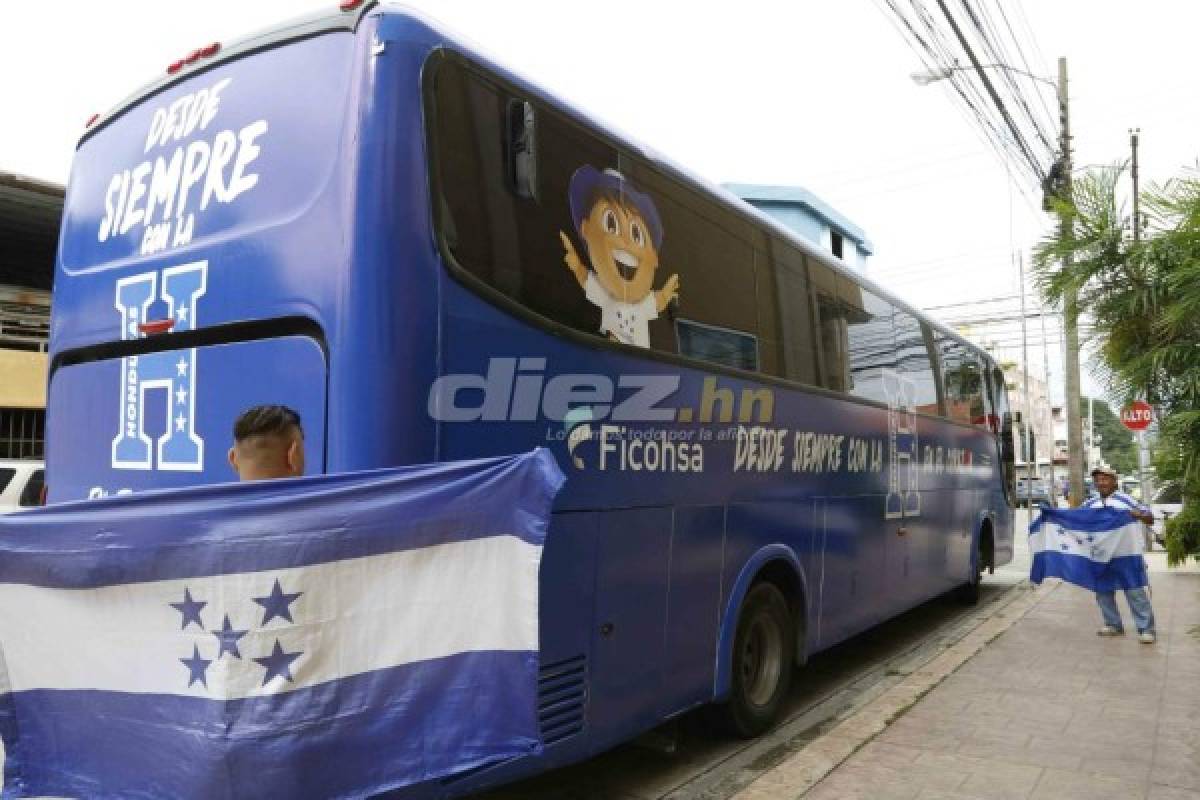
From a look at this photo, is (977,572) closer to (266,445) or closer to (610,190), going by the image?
(610,190)

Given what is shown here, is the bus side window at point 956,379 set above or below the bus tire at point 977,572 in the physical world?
above

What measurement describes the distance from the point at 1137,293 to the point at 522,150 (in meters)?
5.06

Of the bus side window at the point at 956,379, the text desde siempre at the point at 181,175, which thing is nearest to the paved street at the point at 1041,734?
the bus side window at the point at 956,379

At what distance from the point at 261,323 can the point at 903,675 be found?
577 cm

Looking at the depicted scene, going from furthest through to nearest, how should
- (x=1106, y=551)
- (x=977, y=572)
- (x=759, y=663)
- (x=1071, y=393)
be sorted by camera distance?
(x=1071, y=393) → (x=977, y=572) → (x=1106, y=551) → (x=759, y=663)

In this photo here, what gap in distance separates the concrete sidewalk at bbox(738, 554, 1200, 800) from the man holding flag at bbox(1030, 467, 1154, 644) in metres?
0.34

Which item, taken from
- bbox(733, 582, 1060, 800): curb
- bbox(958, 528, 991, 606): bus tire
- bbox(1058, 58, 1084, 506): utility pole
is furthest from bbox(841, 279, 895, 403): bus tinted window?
bbox(1058, 58, 1084, 506): utility pole

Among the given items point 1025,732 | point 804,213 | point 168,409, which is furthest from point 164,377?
point 804,213

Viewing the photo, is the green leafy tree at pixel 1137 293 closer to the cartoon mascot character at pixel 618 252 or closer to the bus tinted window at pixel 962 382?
the bus tinted window at pixel 962 382

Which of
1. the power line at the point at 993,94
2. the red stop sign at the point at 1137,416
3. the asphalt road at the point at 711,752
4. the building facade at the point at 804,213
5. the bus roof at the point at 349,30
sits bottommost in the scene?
the asphalt road at the point at 711,752

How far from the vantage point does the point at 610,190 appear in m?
4.24

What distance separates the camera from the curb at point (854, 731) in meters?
4.40

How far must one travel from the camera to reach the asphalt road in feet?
15.2

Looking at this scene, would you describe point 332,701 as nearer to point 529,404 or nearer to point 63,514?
point 63,514
